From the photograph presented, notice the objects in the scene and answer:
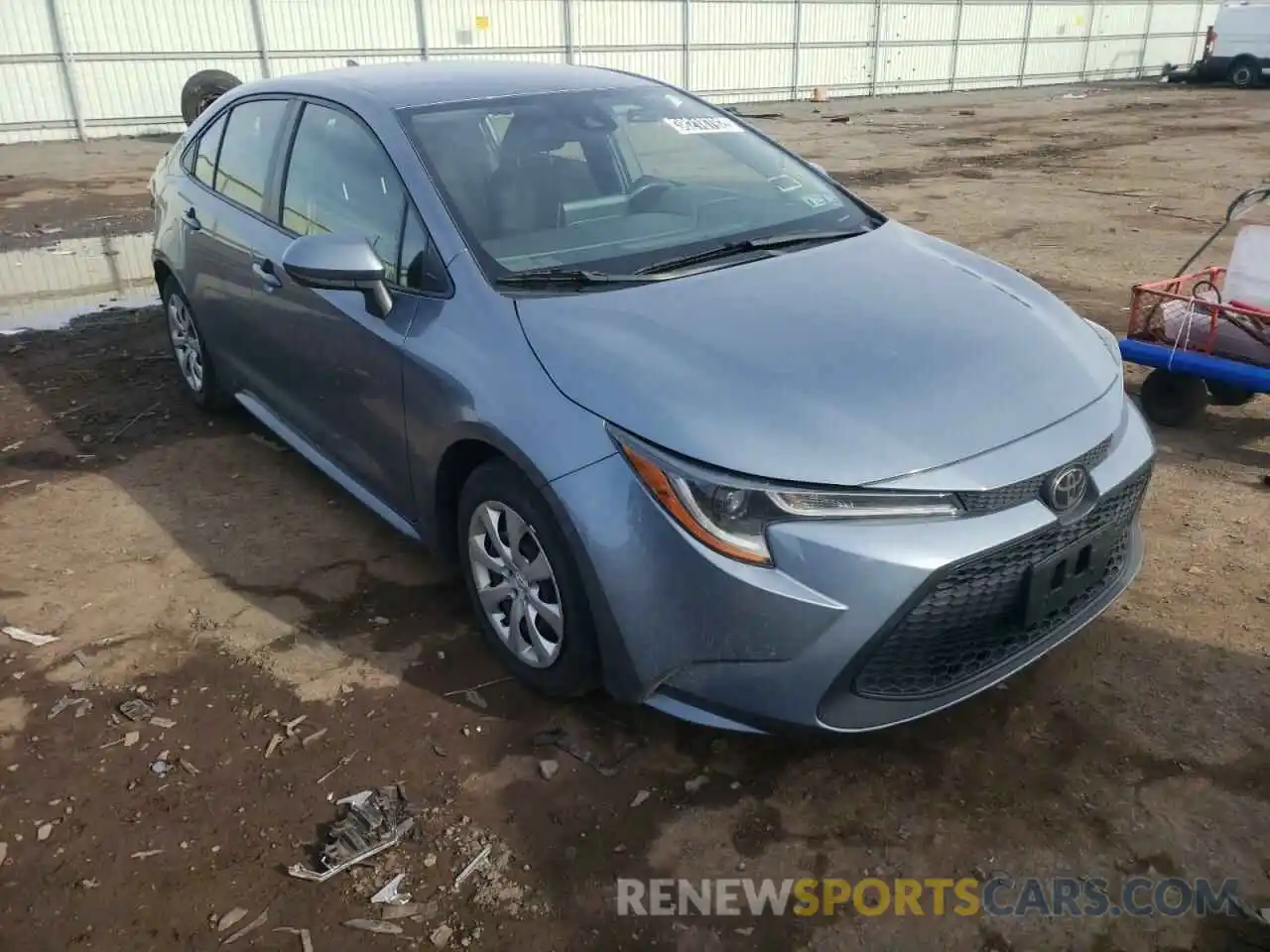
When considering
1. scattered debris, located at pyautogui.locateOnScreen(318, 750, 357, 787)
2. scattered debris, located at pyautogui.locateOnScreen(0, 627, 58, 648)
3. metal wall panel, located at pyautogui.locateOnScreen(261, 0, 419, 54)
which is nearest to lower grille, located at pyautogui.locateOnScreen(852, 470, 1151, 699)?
scattered debris, located at pyautogui.locateOnScreen(318, 750, 357, 787)

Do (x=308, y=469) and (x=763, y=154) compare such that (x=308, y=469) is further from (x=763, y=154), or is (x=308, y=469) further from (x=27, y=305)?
(x=27, y=305)

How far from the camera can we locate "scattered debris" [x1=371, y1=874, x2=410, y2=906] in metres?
2.35

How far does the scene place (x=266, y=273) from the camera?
3.85 m

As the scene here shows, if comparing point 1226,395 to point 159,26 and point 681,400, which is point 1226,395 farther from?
point 159,26

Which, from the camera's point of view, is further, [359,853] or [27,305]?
[27,305]

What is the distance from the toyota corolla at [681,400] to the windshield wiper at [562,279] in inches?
0.4

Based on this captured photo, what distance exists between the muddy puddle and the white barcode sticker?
495cm

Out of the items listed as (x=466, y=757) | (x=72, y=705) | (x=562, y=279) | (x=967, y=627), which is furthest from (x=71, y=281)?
(x=967, y=627)

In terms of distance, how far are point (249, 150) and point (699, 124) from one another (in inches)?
75.3

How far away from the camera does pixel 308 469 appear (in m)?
4.63

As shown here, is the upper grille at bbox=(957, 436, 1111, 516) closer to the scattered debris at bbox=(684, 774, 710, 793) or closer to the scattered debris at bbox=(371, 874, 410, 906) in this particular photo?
the scattered debris at bbox=(684, 774, 710, 793)

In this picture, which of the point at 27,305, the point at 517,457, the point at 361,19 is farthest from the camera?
the point at 361,19

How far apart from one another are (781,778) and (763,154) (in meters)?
2.37

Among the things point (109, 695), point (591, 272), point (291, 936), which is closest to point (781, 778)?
point (291, 936)
